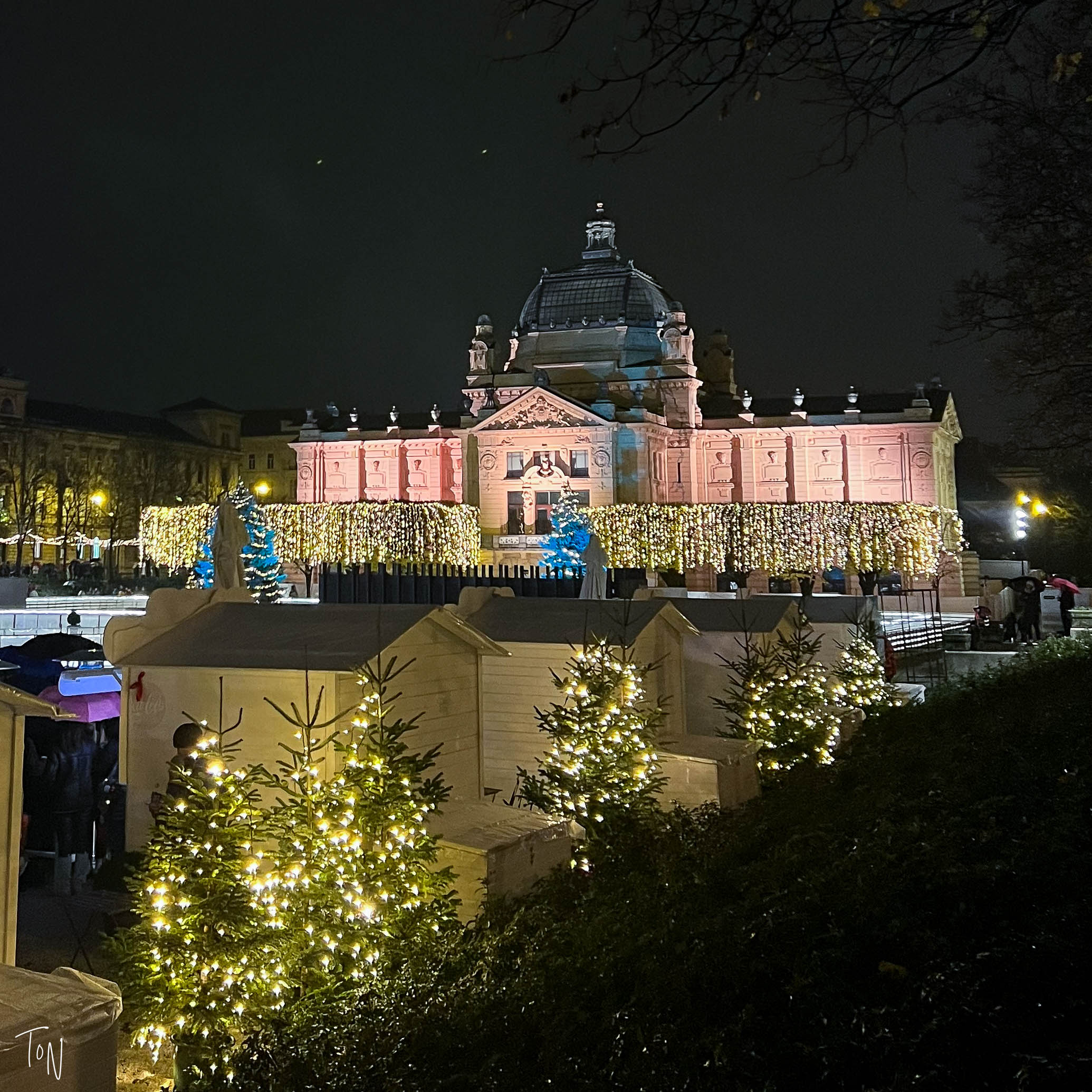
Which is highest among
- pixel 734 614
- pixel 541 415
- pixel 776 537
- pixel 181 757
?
pixel 541 415

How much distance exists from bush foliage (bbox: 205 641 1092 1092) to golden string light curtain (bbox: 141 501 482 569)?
1847 inches

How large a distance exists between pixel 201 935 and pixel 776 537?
152 feet

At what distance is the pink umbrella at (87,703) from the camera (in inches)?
493

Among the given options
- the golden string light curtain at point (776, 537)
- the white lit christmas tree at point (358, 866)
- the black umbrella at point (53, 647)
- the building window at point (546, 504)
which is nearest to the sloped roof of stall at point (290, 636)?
the white lit christmas tree at point (358, 866)

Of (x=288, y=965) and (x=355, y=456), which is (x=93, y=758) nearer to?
(x=288, y=965)

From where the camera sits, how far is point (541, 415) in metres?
64.5

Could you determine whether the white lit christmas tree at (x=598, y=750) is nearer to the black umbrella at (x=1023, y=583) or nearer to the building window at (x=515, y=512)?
the black umbrella at (x=1023, y=583)

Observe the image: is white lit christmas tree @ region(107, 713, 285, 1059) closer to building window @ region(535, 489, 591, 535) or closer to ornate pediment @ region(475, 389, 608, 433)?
building window @ region(535, 489, 591, 535)

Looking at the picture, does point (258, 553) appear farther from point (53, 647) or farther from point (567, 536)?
point (567, 536)

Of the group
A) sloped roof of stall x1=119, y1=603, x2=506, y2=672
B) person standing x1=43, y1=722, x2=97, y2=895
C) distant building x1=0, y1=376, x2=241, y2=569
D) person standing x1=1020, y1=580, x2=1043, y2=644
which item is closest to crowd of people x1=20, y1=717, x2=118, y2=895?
person standing x1=43, y1=722, x2=97, y2=895

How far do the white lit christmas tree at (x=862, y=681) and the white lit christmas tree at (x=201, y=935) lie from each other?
1122cm

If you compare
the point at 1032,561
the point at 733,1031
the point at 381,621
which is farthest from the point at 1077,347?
the point at 1032,561

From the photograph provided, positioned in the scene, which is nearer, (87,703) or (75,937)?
(75,937)

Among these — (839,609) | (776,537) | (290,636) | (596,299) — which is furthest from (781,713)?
(596,299)
